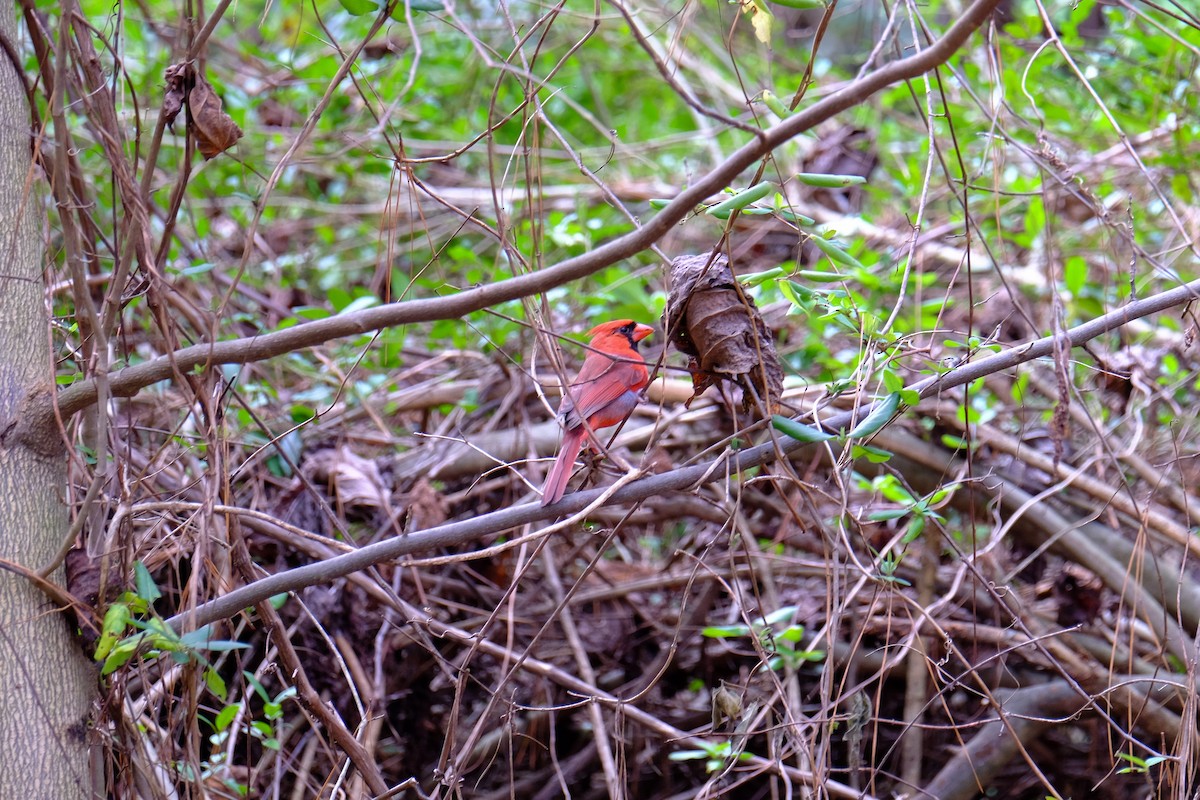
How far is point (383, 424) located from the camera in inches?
145

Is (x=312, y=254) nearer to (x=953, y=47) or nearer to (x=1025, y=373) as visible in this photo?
(x=1025, y=373)

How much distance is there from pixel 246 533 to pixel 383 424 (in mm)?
820

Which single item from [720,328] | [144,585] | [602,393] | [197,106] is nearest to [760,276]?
[720,328]

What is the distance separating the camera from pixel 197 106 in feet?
6.33

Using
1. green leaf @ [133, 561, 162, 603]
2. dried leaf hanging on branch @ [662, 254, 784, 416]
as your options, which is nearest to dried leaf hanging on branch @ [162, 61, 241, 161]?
green leaf @ [133, 561, 162, 603]

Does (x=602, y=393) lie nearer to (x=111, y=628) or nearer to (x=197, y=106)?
(x=197, y=106)

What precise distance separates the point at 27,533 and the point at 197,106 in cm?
86

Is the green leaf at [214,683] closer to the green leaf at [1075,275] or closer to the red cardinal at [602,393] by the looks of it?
the red cardinal at [602,393]

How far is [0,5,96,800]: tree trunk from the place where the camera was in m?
1.82

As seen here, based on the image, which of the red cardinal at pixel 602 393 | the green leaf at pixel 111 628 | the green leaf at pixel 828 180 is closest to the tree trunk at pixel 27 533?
the green leaf at pixel 111 628

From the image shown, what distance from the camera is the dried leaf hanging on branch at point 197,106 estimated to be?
6.25 ft

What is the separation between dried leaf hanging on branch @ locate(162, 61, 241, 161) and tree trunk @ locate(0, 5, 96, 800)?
12.6 inches

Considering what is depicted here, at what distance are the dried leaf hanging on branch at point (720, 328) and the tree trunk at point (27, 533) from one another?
3.98 feet

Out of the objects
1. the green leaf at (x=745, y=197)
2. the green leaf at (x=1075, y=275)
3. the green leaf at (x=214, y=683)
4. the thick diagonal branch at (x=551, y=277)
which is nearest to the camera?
the thick diagonal branch at (x=551, y=277)
